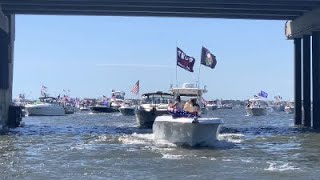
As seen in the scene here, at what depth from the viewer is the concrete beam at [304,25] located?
5188cm

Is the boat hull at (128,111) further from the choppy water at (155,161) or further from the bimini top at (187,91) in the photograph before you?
the choppy water at (155,161)

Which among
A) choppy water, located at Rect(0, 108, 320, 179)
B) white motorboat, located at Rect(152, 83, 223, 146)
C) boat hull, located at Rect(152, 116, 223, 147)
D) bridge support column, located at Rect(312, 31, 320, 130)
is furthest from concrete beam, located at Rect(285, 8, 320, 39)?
boat hull, located at Rect(152, 116, 223, 147)

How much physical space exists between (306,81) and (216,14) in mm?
9910

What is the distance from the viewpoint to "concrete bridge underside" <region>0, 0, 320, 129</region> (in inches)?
2005

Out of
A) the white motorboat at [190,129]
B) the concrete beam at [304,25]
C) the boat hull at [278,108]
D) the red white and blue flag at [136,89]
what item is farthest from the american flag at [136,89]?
the boat hull at [278,108]

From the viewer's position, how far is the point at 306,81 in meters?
56.8

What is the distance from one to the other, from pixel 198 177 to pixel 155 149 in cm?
951

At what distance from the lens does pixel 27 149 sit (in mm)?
30484

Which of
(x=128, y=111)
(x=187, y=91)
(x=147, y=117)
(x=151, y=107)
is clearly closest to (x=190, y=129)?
(x=187, y=91)

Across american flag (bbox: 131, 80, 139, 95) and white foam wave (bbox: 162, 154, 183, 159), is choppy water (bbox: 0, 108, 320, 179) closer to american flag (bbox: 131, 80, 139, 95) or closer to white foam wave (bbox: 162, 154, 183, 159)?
white foam wave (bbox: 162, 154, 183, 159)

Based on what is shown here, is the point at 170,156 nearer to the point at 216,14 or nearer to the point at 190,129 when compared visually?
the point at 190,129

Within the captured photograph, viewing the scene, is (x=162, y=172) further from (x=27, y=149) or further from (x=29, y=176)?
(x=27, y=149)

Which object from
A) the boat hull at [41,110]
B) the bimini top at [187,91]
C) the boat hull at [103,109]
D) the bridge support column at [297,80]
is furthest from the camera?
the boat hull at [103,109]

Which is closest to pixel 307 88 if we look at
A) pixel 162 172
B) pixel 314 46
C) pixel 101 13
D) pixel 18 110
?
pixel 314 46
